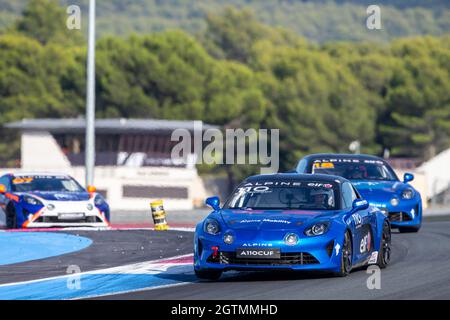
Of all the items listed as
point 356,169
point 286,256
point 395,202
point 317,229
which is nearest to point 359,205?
point 317,229

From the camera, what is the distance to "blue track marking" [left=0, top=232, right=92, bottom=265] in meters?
16.4

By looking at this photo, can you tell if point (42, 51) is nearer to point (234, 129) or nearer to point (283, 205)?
point (234, 129)

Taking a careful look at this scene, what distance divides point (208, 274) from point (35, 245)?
5.83m

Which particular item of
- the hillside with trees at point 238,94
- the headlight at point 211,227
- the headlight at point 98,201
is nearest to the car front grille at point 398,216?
the headlight at point 98,201

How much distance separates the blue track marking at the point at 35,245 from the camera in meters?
16.4

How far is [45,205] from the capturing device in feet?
72.8

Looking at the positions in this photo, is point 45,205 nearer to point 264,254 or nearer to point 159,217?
point 159,217

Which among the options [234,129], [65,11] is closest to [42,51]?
[234,129]

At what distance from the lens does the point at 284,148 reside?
7575 centimetres

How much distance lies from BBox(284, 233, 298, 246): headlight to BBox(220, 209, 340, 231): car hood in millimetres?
96

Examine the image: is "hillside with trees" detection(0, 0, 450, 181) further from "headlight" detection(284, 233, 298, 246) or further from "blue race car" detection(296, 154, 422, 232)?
"headlight" detection(284, 233, 298, 246)

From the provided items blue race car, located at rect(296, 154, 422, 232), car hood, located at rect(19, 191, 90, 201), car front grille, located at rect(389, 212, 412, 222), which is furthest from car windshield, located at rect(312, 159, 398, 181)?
car hood, located at rect(19, 191, 90, 201)

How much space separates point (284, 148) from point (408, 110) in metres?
8.58

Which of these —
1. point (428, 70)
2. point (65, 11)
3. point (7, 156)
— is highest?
point (65, 11)
